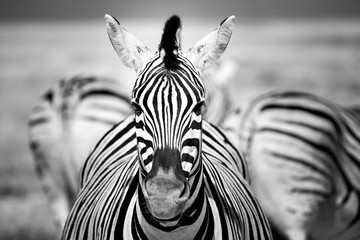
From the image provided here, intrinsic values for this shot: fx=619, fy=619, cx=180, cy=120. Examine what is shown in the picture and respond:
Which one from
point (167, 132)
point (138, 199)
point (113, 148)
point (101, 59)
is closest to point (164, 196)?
point (167, 132)

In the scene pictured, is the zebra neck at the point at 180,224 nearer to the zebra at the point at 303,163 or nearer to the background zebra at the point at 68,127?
the zebra at the point at 303,163

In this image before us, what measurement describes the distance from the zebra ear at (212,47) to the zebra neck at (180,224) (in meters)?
0.69

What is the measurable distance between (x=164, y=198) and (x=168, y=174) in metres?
0.11

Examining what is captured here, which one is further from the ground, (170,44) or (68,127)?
(68,127)

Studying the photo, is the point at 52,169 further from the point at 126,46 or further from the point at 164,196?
the point at 164,196

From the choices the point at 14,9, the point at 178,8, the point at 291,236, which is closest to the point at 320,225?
the point at 291,236

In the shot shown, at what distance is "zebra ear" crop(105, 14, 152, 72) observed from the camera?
10.9ft

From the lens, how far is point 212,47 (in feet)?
10.9

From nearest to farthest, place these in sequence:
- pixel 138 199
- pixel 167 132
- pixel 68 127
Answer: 1. pixel 167 132
2. pixel 138 199
3. pixel 68 127

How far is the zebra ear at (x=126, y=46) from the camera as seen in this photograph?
10.9ft

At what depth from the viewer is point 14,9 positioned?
130ft

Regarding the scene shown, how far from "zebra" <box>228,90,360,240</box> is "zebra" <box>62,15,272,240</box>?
1319 mm

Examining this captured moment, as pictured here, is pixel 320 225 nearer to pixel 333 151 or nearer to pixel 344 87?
pixel 333 151

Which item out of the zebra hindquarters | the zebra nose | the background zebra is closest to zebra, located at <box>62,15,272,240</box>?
the zebra nose
